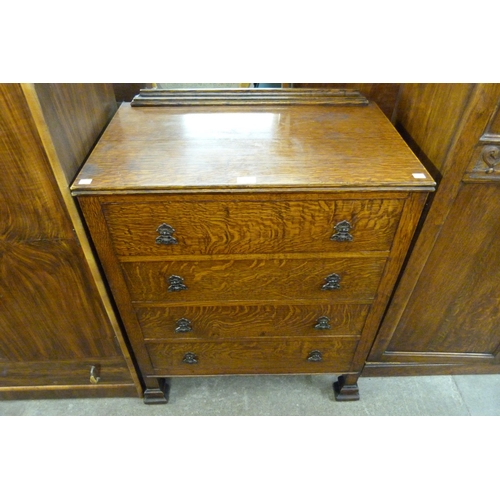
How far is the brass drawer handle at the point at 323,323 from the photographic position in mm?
1167

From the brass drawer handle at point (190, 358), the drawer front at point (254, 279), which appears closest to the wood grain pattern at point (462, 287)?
the drawer front at point (254, 279)

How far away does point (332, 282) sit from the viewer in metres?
1.05

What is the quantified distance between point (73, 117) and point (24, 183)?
206mm

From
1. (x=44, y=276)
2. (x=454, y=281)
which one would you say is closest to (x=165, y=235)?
(x=44, y=276)

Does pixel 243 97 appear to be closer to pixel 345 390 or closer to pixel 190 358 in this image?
pixel 190 358

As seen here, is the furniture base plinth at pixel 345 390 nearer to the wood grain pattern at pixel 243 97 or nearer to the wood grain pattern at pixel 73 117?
the wood grain pattern at pixel 243 97

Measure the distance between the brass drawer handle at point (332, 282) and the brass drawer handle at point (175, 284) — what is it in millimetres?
414

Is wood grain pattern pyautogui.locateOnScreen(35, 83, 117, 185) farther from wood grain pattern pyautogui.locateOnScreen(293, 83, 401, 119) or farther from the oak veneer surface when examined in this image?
wood grain pattern pyautogui.locateOnScreen(293, 83, 401, 119)

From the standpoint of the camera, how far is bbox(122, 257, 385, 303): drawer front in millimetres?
1004

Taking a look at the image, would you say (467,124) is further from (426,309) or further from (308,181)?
(426,309)

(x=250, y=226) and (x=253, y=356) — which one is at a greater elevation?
(x=250, y=226)

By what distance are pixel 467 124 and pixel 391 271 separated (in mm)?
423

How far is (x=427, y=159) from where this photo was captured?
1016 mm

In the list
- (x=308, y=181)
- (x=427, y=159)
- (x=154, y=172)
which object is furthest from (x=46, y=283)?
(x=427, y=159)
